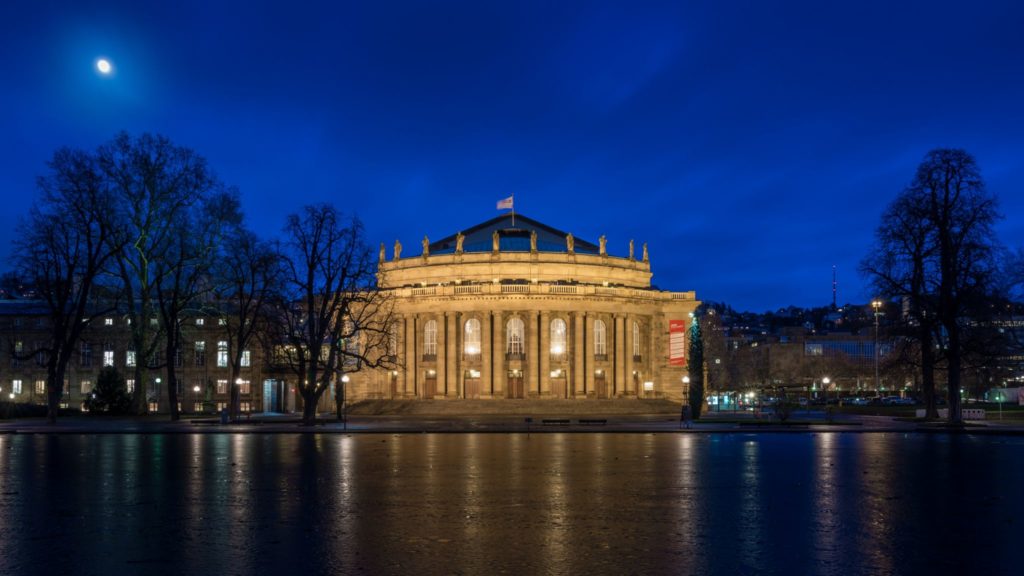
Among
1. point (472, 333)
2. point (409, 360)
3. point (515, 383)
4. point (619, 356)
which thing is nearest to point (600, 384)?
point (619, 356)

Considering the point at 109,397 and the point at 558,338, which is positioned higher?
the point at 558,338

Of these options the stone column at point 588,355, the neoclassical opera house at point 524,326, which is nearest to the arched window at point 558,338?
the neoclassical opera house at point 524,326

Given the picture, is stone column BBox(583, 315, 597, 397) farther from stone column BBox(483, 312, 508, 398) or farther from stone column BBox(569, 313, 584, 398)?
stone column BBox(483, 312, 508, 398)

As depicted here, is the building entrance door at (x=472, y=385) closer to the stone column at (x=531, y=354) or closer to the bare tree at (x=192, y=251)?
the stone column at (x=531, y=354)

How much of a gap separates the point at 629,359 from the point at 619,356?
75.5 inches

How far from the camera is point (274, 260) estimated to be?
64938mm

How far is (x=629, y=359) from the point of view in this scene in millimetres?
105188

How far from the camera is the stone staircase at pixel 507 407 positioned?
87.7 meters

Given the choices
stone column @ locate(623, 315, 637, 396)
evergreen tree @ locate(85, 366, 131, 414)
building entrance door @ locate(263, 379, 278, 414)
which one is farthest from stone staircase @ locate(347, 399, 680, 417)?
evergreen tree @ locate(85, 366, 131, 414)

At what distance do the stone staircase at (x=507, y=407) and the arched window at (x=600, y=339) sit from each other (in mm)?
10419

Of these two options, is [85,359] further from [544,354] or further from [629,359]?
[629,359]

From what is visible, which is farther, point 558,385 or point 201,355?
point 558,385

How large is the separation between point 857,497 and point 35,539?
15493 millimetres

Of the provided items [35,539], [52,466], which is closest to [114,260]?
[52,466]
